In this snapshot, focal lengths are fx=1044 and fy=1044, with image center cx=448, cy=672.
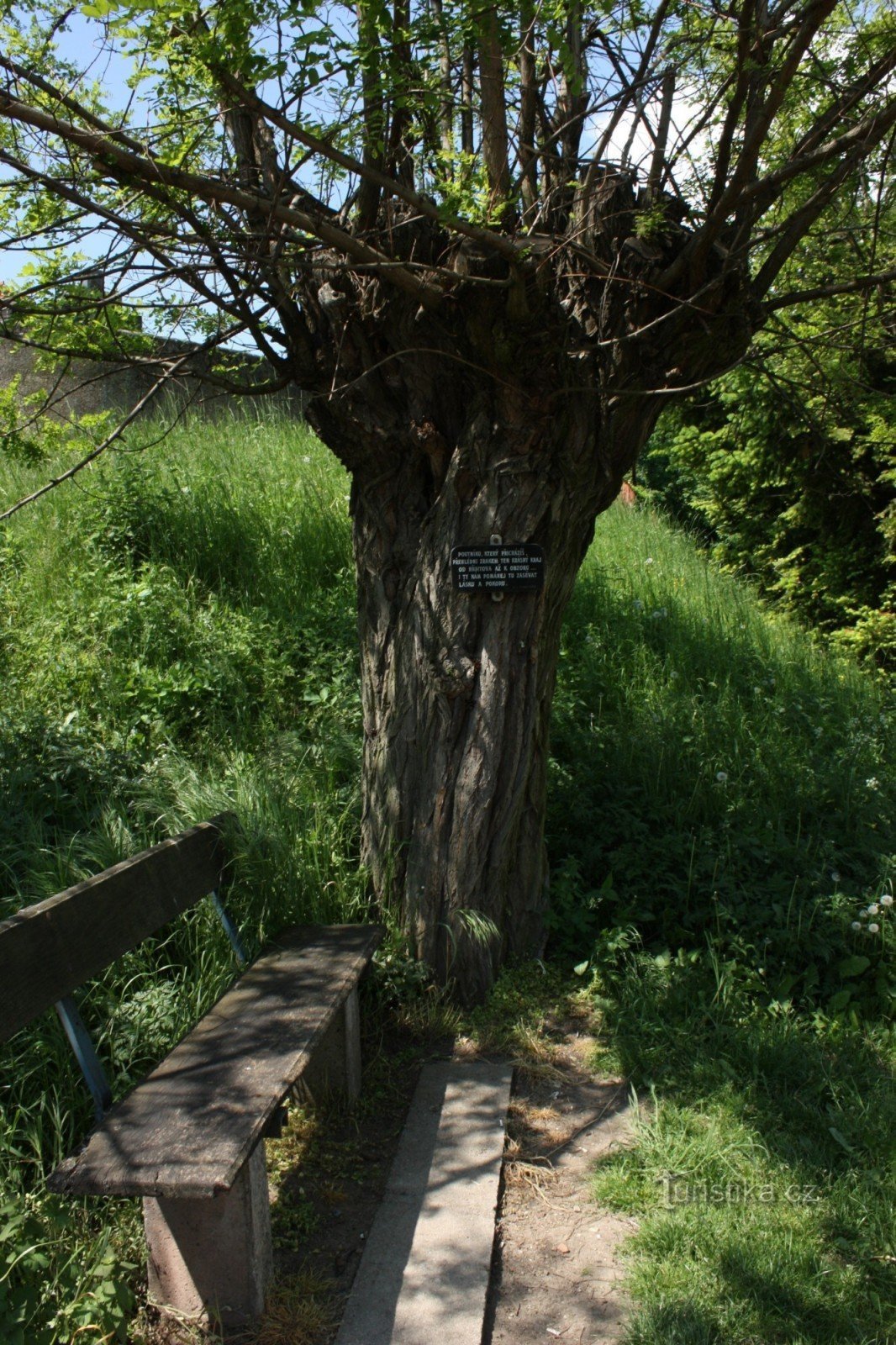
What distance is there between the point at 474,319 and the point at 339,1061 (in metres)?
2.79

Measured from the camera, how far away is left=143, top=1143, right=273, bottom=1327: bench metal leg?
A: 2.66 m

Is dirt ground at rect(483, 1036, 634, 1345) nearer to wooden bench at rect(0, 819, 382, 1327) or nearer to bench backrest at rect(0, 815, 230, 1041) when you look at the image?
wooden bench at rect(0, 819, 382, 1327)

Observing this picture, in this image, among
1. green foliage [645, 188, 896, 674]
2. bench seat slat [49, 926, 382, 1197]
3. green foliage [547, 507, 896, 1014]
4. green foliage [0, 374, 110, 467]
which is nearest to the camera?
bench seat slat [49, 926, 382, 1197]

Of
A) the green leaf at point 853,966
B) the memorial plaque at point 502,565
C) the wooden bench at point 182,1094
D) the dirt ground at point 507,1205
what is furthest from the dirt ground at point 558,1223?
the memorial plaque at point 502,565

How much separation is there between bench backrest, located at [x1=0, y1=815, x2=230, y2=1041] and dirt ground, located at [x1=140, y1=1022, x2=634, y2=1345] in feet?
2.82

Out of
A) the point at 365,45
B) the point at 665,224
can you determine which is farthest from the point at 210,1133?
the point at 665,224

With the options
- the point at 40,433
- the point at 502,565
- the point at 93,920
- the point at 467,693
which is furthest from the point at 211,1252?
the point at 40,433

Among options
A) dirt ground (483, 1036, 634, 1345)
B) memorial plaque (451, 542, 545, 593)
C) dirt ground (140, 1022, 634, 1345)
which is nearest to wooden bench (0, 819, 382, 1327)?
dirt ground (140, 1022, 634, 1345)

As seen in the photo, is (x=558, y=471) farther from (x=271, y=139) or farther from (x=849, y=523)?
(x=849, y=523)

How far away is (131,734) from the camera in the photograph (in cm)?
520

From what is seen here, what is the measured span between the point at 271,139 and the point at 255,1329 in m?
4.30

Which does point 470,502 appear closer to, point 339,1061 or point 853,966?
point 339,1061

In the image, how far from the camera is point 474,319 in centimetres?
400

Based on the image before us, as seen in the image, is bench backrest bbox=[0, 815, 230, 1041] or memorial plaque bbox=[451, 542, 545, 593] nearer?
bench backrest bbox=[0, 815, 230, 1041]
